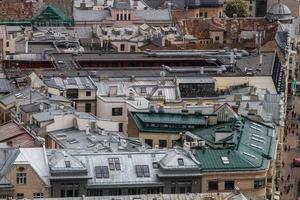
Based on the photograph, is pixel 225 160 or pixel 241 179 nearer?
pixel 241 179

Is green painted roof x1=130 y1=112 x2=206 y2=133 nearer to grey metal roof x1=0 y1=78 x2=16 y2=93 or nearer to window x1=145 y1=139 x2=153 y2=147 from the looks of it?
window x1=145 y1=139 x2=153 y2=147

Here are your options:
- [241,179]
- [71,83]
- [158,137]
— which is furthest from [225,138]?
[71,83]

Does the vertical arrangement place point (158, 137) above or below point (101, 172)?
below

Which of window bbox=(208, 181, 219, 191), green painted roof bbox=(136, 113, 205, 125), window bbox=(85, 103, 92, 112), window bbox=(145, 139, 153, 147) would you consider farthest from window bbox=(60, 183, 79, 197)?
window bbox=(85, 103, 92, 112)

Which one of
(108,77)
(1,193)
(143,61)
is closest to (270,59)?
(143,61)

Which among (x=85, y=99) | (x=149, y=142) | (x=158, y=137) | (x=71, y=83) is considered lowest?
(x=149, y=142)

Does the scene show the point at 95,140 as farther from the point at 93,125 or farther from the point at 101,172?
the point at 101,172

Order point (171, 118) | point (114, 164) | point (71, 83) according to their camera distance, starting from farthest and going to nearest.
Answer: point (71, 83) → point (171, 118) → point (114, 164)

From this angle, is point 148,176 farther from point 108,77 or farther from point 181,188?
point 108,77
